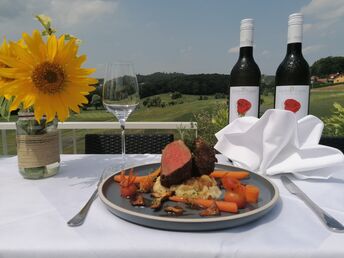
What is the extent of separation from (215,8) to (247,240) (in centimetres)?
527

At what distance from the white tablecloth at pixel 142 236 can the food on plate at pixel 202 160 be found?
0.69 ft

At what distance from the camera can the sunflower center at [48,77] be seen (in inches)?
29.8

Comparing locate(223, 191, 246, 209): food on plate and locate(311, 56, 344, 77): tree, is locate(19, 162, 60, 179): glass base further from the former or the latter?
locate(311, 56, 344, 77): tree

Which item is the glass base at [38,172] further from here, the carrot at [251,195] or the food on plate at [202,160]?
the carrot at [251,195]

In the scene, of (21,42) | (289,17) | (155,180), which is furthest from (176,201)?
(289,17)

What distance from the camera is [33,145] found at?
87cm

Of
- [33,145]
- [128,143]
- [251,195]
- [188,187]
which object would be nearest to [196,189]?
[188,187]

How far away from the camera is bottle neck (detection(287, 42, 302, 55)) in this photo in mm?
1098

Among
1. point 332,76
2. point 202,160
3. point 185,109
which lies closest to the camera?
point 202,160

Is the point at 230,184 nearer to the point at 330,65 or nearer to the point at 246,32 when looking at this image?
the point at 246,32

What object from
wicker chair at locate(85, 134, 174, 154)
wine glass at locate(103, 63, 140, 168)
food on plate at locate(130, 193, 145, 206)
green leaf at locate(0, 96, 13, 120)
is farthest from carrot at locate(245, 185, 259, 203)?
wicker chair at locate(85, 134, 174, 154)

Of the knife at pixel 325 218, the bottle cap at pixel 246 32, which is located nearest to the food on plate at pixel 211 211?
the knife at pixel 325 218

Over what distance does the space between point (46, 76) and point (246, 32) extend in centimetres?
80

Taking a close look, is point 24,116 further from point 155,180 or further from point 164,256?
point 164,256
